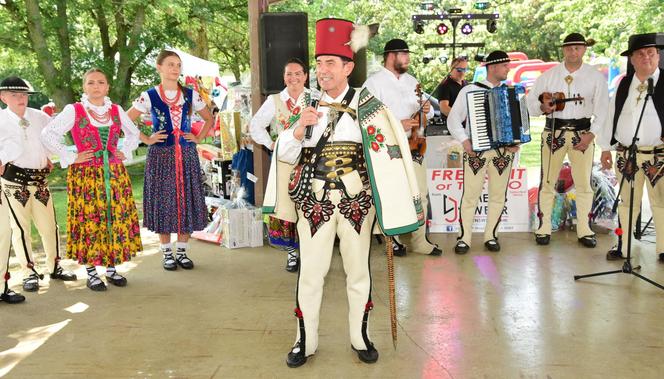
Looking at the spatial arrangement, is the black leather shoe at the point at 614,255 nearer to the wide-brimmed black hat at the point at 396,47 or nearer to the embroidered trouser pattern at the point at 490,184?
the embroidered trouser pattern at the point at 490,184

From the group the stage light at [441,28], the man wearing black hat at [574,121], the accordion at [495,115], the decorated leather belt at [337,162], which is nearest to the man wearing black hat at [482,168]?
the accordion at [495,115]

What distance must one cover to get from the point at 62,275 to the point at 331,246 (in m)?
2.87

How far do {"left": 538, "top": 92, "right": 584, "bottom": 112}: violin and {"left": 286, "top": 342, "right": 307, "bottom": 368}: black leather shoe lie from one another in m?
3.57

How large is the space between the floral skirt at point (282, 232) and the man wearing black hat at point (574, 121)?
96.6 inches

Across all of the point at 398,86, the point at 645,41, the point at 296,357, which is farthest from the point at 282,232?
the point at 645,41

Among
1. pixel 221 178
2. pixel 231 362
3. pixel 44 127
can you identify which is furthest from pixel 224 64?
pixel 231 362

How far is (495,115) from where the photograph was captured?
558 centimetres

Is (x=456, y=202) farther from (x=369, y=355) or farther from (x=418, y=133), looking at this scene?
(x=369, y=355)

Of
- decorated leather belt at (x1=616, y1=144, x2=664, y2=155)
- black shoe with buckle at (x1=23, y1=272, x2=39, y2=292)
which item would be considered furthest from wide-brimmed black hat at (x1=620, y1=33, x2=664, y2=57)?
black shoe with buckle at (x1=23, y1=272, x2=39, y2=292)

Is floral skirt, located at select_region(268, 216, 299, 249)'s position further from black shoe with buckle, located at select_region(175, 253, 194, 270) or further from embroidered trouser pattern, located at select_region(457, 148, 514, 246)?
embroidered trouser pattern, located at select_region(457, 148, 514, 246)

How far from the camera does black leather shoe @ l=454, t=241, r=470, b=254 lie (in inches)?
229

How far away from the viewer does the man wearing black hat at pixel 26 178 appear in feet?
15.3

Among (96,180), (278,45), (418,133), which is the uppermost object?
(278,45)

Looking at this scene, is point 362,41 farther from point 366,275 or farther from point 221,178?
point 221,178
